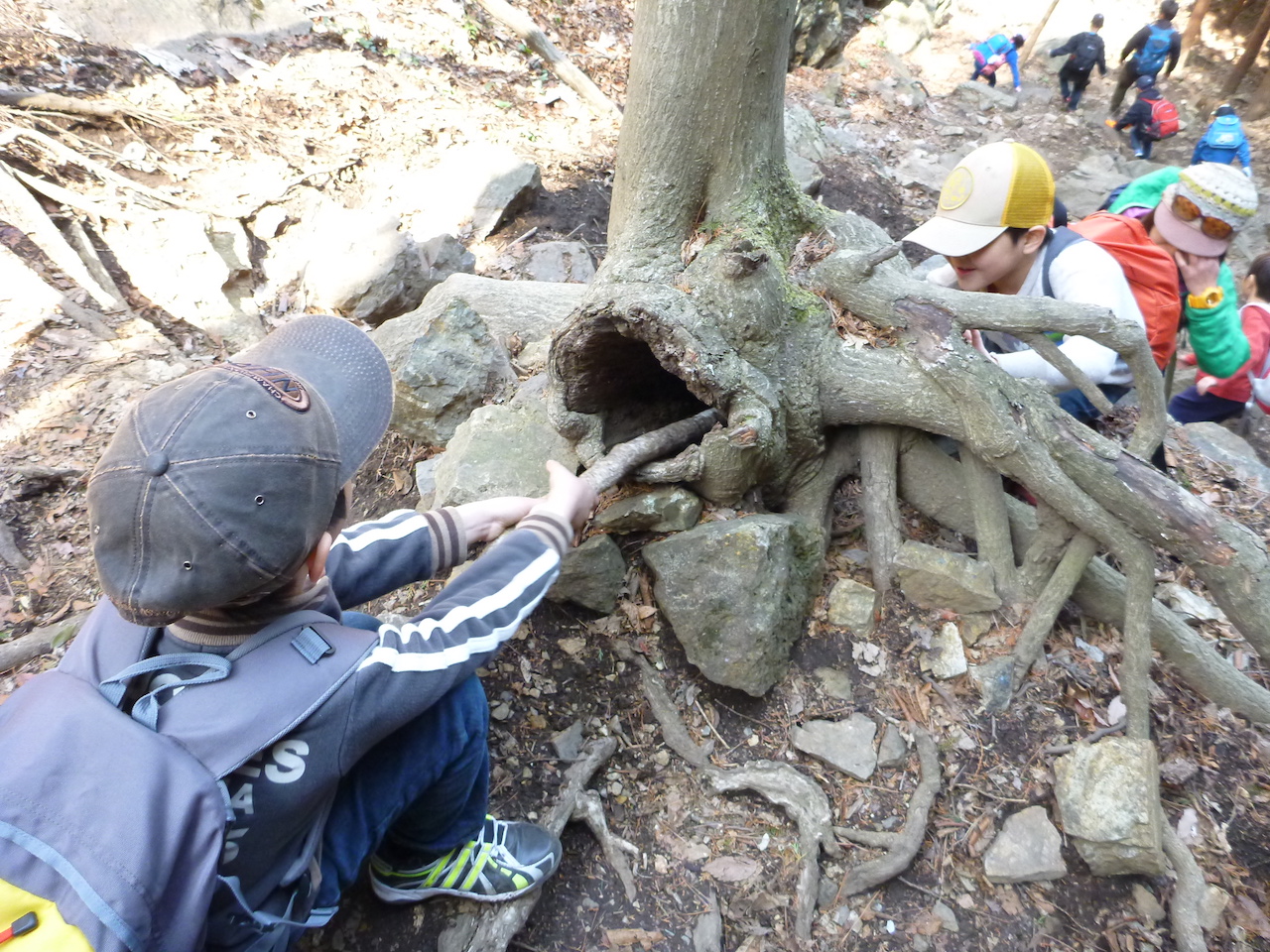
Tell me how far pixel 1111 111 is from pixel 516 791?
1357cm

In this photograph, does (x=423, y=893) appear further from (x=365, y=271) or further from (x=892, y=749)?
(x=365, y=271)

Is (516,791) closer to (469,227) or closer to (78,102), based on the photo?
(469,227)

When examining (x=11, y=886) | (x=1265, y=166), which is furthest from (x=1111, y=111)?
(x=11, y=886)

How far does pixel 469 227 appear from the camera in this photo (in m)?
6.08

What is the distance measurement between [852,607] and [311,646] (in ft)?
7.29

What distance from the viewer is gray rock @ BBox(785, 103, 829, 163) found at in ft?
26.2

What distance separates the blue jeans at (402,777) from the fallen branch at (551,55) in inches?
306

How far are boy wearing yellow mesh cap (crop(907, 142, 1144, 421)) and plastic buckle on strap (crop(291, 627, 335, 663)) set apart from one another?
2.56 metres

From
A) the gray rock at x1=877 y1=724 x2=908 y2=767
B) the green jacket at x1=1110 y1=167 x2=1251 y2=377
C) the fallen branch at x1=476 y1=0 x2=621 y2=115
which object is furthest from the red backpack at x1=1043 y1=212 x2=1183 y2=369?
the fallen branch at x1=476 y1=0 x2=621 y2=115

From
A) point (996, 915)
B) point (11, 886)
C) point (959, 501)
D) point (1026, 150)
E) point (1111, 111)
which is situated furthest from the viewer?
point (1111, 111)

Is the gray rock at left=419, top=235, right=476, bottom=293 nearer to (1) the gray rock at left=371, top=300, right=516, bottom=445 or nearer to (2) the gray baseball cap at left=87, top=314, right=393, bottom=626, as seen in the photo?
(1) the gray rock at left=371, top=300, right=516, bottom=445

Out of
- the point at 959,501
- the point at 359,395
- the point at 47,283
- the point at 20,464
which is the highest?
the point at 359,395

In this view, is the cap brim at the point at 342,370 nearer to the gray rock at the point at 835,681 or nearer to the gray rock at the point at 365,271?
the gray rock at the point at 835,681

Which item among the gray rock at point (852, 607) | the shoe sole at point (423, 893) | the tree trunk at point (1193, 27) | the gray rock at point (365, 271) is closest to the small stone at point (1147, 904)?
the gray rock at point (852, 607)
